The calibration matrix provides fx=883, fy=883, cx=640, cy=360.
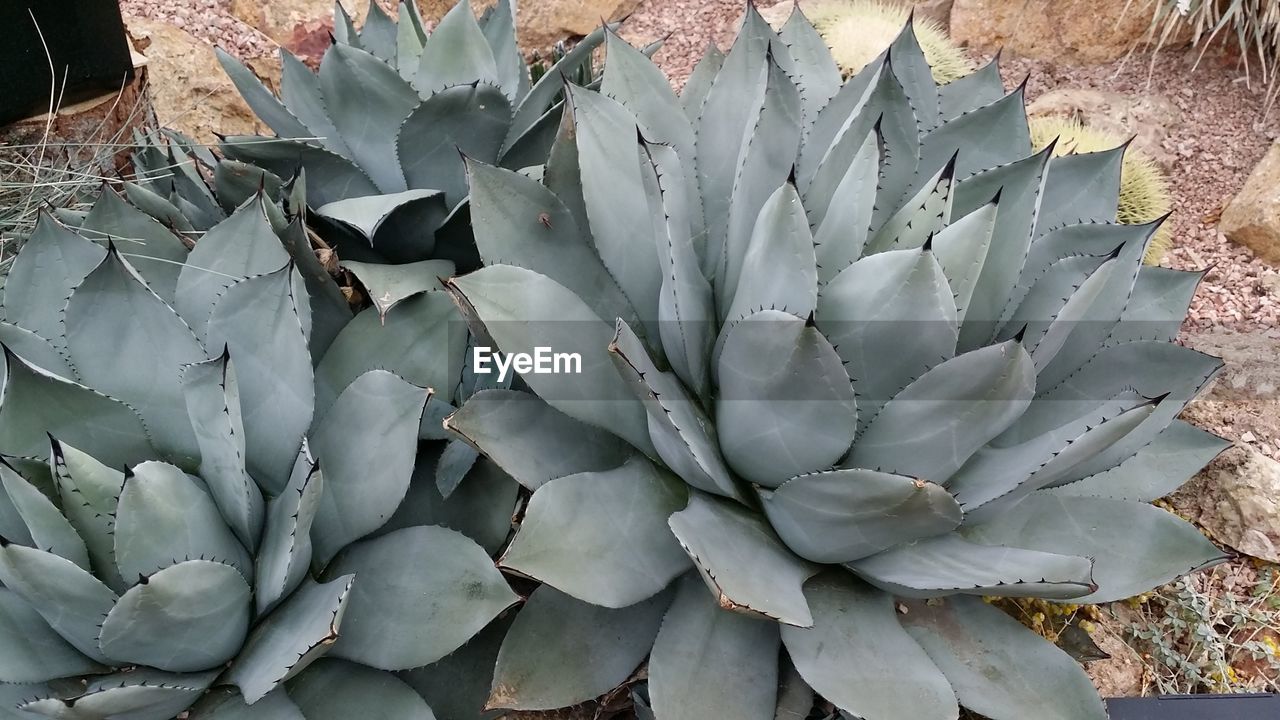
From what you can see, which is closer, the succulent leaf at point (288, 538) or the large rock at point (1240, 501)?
the succulent leaf at point (288, 538)

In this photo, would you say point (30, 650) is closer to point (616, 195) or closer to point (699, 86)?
point (616, 195)

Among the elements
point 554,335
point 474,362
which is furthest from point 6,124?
point 554,335

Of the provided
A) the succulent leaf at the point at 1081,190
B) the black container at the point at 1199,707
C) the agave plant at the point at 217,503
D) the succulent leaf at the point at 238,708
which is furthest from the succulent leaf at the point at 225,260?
the black container at the point at 1199,707

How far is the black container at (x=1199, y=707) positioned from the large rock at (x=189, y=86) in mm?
2986

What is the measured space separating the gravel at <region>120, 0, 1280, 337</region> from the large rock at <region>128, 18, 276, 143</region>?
1.35ft

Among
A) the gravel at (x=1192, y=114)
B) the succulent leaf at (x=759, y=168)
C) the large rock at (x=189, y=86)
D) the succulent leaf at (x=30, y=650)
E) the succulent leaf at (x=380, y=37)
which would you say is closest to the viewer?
the succulent leaf at (x=30, y=650)

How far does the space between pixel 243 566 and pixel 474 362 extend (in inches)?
19.0

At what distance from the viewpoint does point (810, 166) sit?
1462mm

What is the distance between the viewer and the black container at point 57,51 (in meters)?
2.11

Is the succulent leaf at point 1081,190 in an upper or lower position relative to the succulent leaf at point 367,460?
upper

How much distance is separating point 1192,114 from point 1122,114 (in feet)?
1.76

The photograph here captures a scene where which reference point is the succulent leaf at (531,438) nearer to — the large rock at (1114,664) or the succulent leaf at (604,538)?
the succulent leaf at (604,538)

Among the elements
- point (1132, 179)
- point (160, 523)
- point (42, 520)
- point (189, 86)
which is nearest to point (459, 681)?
point (160, 523)

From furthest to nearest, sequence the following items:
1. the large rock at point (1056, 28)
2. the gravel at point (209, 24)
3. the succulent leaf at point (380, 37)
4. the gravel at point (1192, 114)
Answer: the large rock at point (1056, 28) < the gravel at point (209, 24) < the gravel at point (1192, 114) < the succulent leaf at point (380, 37)
